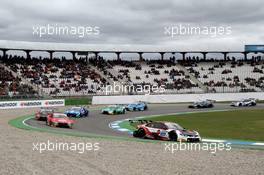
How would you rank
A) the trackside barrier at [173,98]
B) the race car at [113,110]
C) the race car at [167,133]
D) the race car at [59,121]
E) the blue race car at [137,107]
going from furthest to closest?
the trackside barrier at [173,98] → the blue race car at [137,107] → the race car at [113,110] → the race car at [59,121] → the race car at [167,133]

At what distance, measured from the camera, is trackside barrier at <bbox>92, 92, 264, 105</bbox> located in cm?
5384

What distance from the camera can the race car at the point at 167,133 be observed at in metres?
19.5

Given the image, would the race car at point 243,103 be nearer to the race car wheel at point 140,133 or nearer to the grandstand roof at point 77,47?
the grandstand roof at point 77,47

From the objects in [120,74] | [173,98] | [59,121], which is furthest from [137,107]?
[120,74]

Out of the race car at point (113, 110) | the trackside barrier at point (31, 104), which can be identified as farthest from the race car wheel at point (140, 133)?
the trackside barrier at point (31, 104)

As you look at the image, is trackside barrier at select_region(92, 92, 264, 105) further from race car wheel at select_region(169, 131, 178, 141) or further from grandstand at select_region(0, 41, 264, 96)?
race car wheel at select_region(169, 131, 178, 141)

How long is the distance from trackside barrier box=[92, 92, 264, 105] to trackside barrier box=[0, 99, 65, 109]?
207 inches

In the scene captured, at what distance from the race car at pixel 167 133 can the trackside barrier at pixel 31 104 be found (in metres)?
26.9

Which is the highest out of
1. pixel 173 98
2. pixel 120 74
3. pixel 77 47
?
pixel 77 47

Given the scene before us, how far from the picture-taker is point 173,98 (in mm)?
57938

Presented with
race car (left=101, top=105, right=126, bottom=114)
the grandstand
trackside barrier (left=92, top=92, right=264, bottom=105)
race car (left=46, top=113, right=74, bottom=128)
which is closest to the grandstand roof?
the grandstand

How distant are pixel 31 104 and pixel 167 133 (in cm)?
3034

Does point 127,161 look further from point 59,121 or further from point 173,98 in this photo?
point 173,98

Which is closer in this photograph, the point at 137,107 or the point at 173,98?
the point at 137,107
